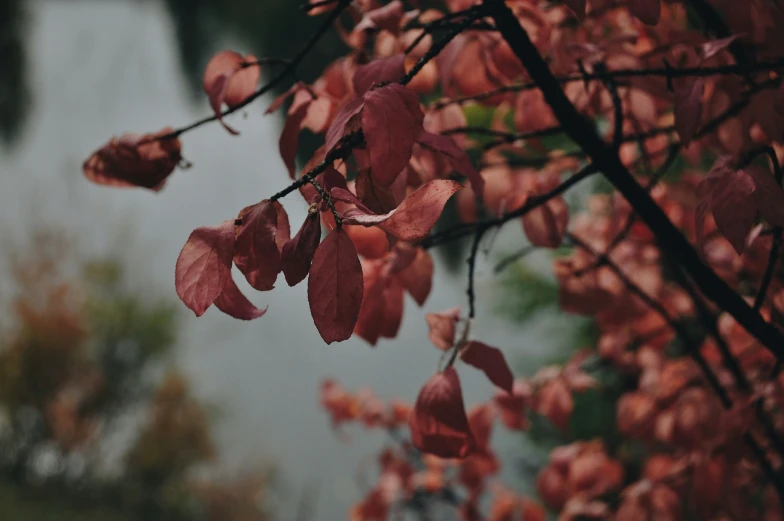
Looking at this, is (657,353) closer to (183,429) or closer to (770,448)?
(770,448)

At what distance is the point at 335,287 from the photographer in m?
0.14

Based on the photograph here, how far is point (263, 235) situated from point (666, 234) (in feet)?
0.55

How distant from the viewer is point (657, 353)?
654 millimetres

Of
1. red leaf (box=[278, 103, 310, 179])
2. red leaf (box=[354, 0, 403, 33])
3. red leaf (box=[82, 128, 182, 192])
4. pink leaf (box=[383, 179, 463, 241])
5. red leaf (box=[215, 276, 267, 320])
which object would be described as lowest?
pink leaf (box=[383, 179, 463, 241])

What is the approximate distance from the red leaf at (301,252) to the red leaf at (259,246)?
0.04 ft

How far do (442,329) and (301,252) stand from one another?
0.12 metres

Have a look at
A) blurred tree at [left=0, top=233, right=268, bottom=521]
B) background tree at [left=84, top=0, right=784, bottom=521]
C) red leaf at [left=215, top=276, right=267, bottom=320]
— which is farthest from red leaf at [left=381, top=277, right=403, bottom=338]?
blurred tree at [left=0, top=233, right=268, bottom=521]

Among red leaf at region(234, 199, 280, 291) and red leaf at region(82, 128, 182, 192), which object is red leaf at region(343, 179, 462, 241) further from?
red leaf at region(82, 128, 182, 192)

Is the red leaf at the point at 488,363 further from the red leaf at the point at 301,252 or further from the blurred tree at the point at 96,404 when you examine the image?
the blurred tree at the point at 96,404

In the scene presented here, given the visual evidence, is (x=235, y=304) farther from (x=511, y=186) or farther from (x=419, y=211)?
(x=511, y=186)

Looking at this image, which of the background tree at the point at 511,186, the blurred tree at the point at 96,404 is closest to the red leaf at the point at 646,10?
the background tree at the point at 511,186

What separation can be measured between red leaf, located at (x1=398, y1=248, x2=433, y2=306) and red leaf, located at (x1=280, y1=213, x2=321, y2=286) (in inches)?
5.0

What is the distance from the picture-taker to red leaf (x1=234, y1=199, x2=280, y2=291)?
16cm

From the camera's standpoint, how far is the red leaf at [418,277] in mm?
275
